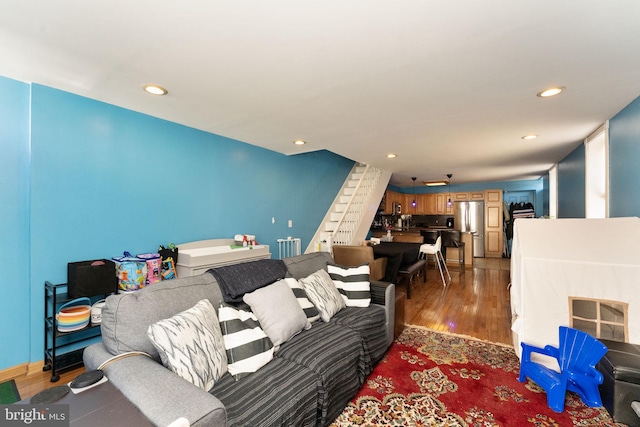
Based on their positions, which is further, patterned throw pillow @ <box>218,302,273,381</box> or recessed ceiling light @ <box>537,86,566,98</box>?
recessed ceiling light @ <box>537,86,566,98</box>

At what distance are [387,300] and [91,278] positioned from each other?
2.69m

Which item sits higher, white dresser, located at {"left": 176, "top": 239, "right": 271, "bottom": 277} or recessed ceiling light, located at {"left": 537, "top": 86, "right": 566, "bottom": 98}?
recessed ceiling light, located at {"left": 537, "top": 86, "right": 566, "bottom": 98}

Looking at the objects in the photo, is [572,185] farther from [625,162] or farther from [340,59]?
[340,59]

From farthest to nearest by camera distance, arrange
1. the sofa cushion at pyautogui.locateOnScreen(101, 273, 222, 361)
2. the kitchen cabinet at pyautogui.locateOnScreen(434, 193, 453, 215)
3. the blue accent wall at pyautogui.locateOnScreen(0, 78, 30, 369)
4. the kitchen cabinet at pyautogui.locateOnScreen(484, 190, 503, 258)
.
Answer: the kitchen cabinet at pyautogui.locateOnScreen(434, 193, 453, 215), the kitchen cabinet at pyautogui.locateOnScreen(484, 190, 503, 258), the blue accent wall at pyautogui.locateOnScreen(0, 78, 30, 369), the sofa cushion at pyautogui.locateOnScreen(101, 273, 222, 361)

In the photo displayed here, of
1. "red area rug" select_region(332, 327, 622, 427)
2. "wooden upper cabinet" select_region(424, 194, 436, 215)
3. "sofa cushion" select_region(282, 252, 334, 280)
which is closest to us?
"red area rug" select_region(332, 327, 622, 427)

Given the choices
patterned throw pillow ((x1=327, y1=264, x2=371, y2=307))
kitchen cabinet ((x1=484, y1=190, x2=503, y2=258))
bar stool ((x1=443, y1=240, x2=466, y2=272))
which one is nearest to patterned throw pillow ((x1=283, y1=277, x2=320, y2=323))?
patterned throw pillow ((x1=327, y1=264, x2=371, y2=307))

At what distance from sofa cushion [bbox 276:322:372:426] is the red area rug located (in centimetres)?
12

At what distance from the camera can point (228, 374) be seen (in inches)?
61.5

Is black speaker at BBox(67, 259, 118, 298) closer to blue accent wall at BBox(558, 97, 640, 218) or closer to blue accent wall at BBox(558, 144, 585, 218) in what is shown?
blue accent wall at BBox(558, 97, 640, 218)

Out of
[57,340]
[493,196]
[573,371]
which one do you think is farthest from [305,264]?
[493,196]

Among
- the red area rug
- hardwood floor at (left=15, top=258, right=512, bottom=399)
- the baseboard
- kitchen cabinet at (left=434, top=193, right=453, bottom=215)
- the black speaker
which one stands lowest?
the red area rug

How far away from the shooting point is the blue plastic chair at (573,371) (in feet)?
6.02

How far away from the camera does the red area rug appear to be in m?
1.78

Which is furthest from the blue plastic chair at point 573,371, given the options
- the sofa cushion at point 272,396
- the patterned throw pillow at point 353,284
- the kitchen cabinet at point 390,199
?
the kitchen cabinet at point 390,199
